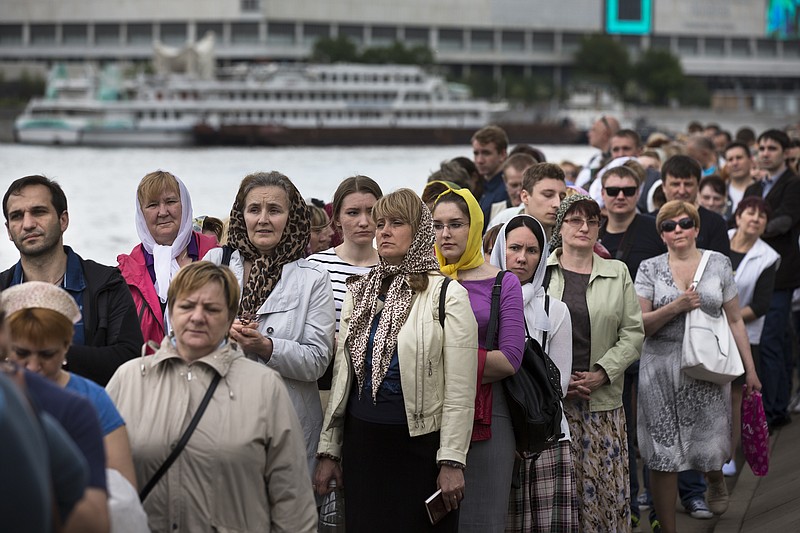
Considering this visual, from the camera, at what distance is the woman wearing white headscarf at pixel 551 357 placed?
15.1 ft

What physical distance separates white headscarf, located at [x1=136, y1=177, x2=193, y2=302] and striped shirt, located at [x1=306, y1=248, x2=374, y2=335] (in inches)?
19.4

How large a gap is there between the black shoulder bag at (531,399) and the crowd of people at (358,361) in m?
Result: 0.03

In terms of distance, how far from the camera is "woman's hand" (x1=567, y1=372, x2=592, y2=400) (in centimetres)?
494

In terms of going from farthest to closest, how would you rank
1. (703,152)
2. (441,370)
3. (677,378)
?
(703,152), (677,378), (441,370)

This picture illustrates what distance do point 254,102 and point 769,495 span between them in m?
60.6

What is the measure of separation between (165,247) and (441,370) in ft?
4.03

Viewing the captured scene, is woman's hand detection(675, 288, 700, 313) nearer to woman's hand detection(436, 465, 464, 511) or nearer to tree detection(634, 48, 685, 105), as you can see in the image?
woman's hand detection(436, 465, 464, 511)

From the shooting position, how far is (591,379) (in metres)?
4.97

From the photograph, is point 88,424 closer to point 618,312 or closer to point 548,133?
point 618,312

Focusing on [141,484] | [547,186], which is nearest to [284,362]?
[141,484]

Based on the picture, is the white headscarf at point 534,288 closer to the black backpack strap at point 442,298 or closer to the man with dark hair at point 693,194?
the black backpack strap at point 442,298

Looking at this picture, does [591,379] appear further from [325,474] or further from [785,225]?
[785,225]

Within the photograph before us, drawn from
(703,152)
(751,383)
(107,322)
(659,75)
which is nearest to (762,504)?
(751,383)

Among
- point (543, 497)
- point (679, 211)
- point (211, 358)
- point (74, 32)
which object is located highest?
point (74, 32)
